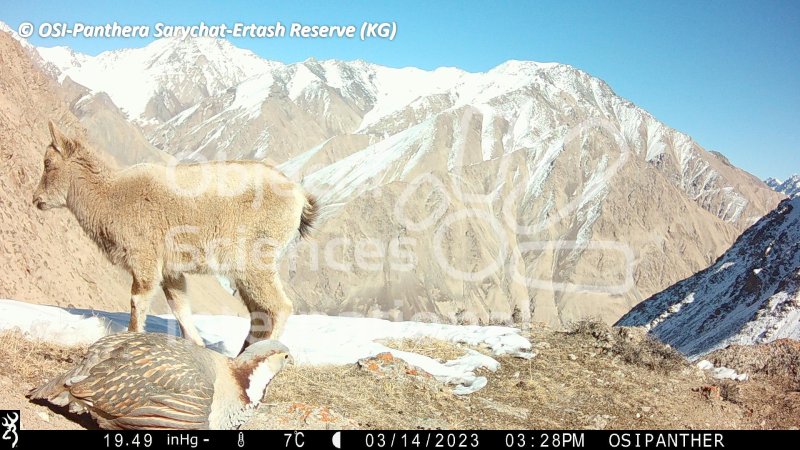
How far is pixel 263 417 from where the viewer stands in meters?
6.62

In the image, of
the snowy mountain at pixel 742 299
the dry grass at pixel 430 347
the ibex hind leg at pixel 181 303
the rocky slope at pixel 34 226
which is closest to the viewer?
the ibex hind leg at pixel 181 303

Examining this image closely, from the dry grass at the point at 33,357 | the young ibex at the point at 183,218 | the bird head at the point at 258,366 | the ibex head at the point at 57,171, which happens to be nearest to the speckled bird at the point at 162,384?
the bird head at the point at 258,366

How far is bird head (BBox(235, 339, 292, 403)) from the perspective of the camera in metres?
6.25

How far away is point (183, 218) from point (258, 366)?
10.4 feet

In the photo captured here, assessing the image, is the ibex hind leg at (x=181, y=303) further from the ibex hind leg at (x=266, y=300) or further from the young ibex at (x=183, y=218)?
the ibex hind leg at (x=266, y=300)

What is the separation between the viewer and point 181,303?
9289mm

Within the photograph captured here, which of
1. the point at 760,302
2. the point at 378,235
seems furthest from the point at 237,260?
the point at 378,235

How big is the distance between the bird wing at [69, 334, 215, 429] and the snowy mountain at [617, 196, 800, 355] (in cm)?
4963

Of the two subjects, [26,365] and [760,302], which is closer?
[26,365]

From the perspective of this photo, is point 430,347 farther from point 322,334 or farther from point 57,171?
point 57,171

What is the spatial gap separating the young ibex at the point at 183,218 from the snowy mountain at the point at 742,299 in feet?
155

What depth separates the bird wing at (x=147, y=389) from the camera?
572 cm
